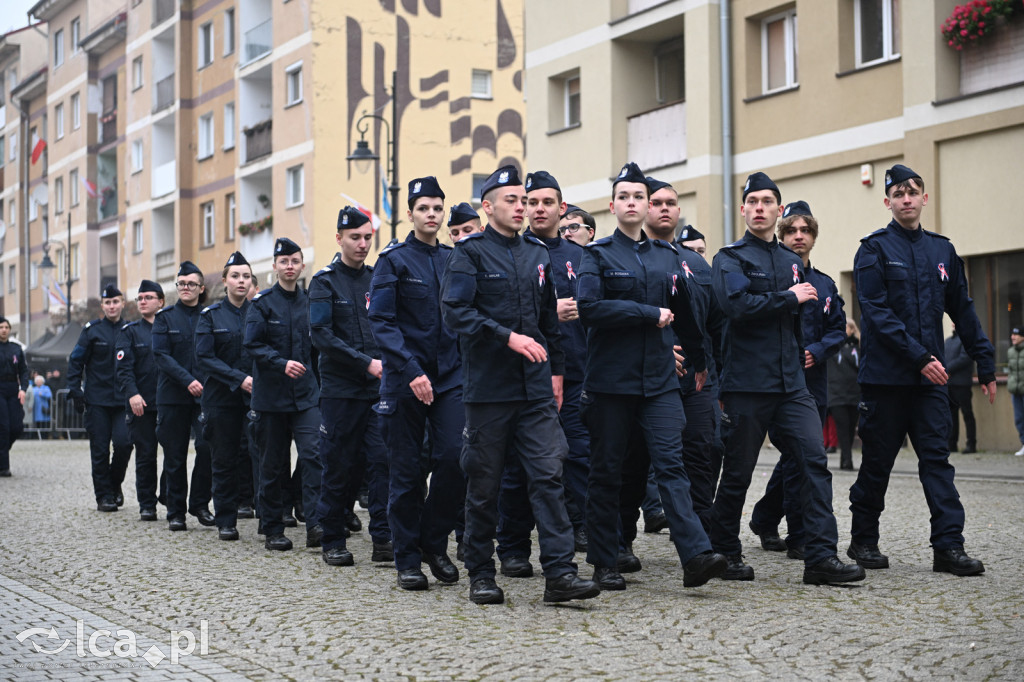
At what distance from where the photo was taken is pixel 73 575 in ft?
28.8

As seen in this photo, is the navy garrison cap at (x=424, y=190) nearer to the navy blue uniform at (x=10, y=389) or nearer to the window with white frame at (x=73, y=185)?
the navy blue uniform at (x=10, y=389)

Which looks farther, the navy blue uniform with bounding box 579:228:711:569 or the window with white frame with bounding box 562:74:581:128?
the window with white frame with bounding box 562:74:581:128

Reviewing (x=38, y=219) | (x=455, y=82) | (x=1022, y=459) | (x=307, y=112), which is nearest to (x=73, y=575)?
(x=1022, y=459)

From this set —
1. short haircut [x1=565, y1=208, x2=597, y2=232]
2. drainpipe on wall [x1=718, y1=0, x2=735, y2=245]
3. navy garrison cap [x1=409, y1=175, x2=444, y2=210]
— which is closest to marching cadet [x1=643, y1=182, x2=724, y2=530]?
navy garrison cap [x1=409, y1=175, x2=444, y2=210]

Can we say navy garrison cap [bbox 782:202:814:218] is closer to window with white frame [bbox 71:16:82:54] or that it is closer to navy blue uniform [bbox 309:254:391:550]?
navy blue uniform [bbox 309:254:391:550]

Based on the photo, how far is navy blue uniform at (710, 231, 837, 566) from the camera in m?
7.66

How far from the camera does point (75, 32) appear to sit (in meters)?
58.0

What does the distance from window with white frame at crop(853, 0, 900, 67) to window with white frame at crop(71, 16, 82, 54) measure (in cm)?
4197

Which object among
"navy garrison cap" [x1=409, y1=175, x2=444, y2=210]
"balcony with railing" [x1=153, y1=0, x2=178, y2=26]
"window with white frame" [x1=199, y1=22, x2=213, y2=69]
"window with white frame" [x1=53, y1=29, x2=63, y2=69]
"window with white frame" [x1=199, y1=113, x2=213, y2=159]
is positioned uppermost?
"window with white frame" [x1=53, y1=29, x2=63, y2=69]

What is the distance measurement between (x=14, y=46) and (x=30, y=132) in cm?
411

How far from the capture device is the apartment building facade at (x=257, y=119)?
124ft

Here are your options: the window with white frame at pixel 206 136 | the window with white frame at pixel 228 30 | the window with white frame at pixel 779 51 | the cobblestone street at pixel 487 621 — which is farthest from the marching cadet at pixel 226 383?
the window with white frame at pixel 206 136

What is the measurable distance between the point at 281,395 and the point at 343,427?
1.07m

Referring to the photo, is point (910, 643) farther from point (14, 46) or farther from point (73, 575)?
point (14, 46)
